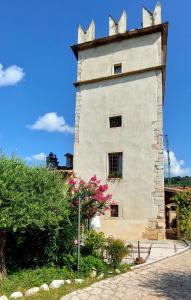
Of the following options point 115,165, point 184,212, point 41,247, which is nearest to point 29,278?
point 41,247

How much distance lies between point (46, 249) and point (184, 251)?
567 cm

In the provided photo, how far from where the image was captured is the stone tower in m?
16.5

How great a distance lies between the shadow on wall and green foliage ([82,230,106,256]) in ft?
6.35

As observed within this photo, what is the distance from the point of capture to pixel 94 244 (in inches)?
368

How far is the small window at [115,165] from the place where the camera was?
57.2 feet

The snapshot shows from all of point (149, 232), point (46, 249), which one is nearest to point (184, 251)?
point (149, 232)

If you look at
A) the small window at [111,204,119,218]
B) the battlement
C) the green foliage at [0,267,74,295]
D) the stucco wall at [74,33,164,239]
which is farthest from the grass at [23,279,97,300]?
the battlement

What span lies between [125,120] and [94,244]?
971 centimetres

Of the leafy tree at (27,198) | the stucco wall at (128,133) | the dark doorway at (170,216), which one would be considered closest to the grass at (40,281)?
the leafy tree at (27,198)

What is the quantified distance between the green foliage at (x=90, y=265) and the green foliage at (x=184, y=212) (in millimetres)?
8479

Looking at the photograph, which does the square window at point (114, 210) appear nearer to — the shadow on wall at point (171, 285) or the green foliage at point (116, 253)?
the green foliage at point (116, 253)

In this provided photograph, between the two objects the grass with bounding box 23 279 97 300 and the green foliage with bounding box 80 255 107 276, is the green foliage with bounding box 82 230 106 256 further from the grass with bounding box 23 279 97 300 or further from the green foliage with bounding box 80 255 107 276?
the grass with bounding box 23 279 97 300

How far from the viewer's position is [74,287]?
7242 mm

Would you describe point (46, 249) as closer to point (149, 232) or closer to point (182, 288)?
point (182, 288)
